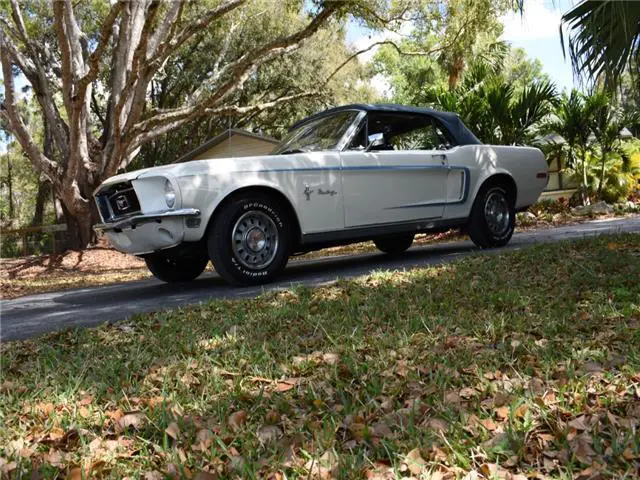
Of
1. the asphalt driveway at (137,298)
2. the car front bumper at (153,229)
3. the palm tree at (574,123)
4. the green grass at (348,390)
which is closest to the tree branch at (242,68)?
the palm tree at (574,123)

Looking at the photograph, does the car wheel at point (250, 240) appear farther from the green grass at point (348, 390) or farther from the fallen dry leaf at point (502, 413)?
the fallen dry leaf at point (502, 413)

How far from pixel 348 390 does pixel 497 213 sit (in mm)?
5522

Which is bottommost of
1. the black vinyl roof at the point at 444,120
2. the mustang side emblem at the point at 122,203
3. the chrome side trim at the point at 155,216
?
the chrome side trim at the point at 155,216

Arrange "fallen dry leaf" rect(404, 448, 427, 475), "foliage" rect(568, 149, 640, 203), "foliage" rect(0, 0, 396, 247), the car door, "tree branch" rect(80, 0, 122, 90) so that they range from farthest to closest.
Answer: "foliage" rect(568, 149, 640, 203), "foliage" rect(0, 0, 396, 247), "tree branch" rect(80, 0, 122, 90), the car door, "fallen dry leaf" rect(404, 448, 427, 475)

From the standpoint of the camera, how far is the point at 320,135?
641cm

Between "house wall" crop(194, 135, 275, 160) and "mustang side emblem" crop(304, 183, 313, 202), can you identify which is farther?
"house wall" crop(194, 135, 275, 160)

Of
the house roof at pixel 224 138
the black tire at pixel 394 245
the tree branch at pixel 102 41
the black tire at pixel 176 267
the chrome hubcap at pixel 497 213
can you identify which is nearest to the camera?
the black tire at pixel 176 267

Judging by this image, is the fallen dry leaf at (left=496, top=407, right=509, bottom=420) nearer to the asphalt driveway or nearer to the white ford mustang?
the asphalt driveway

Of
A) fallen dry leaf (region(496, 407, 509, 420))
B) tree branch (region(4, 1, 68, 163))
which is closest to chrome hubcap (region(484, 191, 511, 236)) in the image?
fallen dry leaf (region(496, 407, 509, 420))

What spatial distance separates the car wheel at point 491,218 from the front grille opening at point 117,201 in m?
4.02

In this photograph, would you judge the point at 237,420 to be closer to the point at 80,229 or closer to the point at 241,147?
the point at 80,229

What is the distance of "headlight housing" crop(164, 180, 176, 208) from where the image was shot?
520 centimetres

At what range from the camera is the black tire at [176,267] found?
6628 mm

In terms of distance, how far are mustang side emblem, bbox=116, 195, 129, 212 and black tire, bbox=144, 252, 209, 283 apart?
3.00ft
